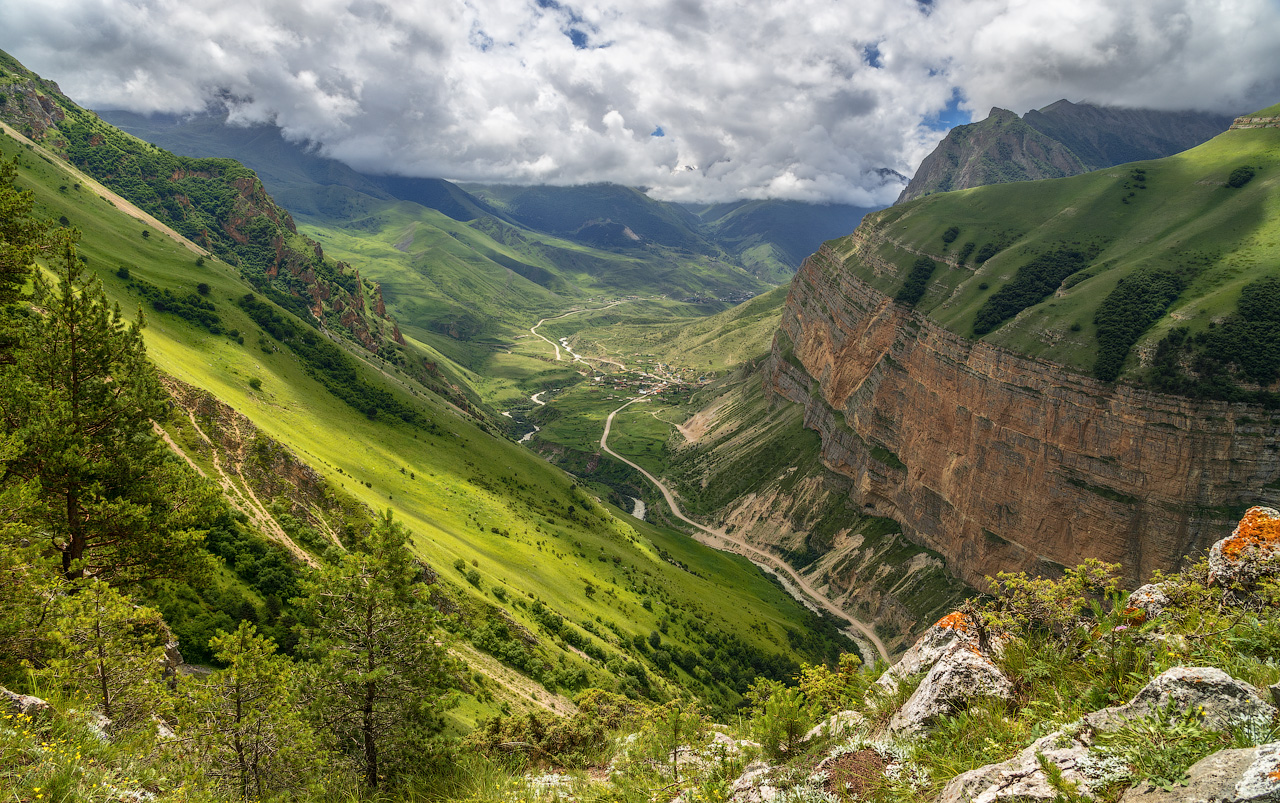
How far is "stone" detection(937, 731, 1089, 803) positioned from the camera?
29.9 feet

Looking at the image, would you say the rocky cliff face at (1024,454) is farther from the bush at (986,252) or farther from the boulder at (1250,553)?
the boulder at (1250,553)

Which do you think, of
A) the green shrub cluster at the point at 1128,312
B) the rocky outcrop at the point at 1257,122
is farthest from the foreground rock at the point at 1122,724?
the rocky outcrop at the point at 1257,122

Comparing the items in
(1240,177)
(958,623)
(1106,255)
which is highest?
(1240,177)

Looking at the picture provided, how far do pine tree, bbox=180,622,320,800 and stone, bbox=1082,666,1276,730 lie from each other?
19.0 metres

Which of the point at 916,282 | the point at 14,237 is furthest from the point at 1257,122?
the point at 14,237

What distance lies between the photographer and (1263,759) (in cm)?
677

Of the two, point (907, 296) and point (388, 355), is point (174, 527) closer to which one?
point (907, 296)

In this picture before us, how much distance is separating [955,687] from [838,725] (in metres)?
4.14

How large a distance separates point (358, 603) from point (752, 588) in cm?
11845

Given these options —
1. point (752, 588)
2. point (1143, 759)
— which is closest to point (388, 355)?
point (752, 588)

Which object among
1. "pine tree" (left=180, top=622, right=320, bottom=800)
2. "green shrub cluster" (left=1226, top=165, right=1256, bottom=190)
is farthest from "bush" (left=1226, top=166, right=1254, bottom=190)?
"pine tree" (left=180, top=622, right=320, bottom=800)

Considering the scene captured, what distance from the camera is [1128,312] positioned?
9719 cm

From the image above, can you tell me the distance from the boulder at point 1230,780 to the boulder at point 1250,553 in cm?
706

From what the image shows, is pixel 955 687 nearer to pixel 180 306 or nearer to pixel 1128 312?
pixel 180 306
